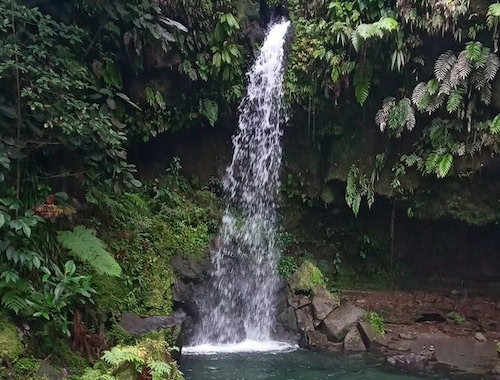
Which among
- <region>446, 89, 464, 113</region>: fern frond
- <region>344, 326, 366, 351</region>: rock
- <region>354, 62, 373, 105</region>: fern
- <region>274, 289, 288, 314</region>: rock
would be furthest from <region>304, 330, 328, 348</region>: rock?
<region>446, 89, 464, 113</region>: fern frond

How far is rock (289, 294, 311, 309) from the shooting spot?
995 centimetres

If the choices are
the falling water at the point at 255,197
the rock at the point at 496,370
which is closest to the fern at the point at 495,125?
the rock at the point at 496,370

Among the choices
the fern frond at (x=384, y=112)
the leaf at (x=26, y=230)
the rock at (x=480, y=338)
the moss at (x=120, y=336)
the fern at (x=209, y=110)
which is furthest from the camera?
the fern at (x=209, y=110)

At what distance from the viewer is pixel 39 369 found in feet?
17.3

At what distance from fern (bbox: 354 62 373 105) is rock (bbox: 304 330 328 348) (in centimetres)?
433

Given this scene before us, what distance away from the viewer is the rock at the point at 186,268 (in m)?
9.48

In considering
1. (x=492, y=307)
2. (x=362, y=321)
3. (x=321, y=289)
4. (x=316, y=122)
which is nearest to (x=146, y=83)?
(x=316, y=122)

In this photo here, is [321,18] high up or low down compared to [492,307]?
up

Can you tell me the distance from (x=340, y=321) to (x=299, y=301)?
1007mm

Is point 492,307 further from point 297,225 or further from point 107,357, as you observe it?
point 107,357

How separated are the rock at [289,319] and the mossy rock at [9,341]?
533 centimetres

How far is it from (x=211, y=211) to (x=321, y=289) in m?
2.87

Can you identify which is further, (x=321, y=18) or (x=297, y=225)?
(x=297, y=225)

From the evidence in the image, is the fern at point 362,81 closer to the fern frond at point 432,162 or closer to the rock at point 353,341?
the fern frond at point 432,162
